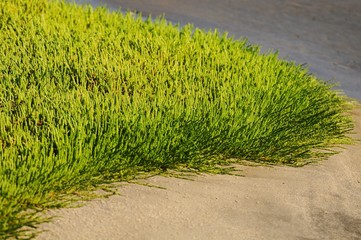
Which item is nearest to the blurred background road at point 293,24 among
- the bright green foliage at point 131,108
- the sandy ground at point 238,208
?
the bright green foliage at point 131,108

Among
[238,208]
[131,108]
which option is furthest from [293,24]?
[238,208]

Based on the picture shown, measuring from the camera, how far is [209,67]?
18.9 feet

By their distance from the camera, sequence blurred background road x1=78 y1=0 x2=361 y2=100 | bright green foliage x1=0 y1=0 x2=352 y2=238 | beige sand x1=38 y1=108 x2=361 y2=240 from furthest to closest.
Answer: blurred background road x1=78 y1=0 x2=361 y2=100 → bright green foliage x1=0 y1=0 x2=352 y2=238 → beige sand x1=38 y1=108 x2=361 y2=240

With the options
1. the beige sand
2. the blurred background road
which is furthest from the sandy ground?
the blurred background road

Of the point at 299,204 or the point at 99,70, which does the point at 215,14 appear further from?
the point at 299,204

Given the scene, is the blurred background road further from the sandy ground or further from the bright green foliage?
the sandy ground

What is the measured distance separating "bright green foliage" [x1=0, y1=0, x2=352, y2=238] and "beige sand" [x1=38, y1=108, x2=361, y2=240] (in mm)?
179

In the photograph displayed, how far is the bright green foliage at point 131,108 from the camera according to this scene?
13.5ft

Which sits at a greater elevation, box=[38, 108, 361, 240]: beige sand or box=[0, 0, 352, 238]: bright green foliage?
box=[0, 0, 352, 238]: bright green foliage

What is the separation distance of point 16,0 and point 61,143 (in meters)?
3.57

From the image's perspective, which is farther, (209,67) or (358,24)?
(358,24)

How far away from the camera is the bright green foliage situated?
412 centimetres

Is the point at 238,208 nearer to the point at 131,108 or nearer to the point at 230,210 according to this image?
the point at 230,210

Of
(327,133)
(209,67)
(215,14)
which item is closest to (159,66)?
(209,67)
